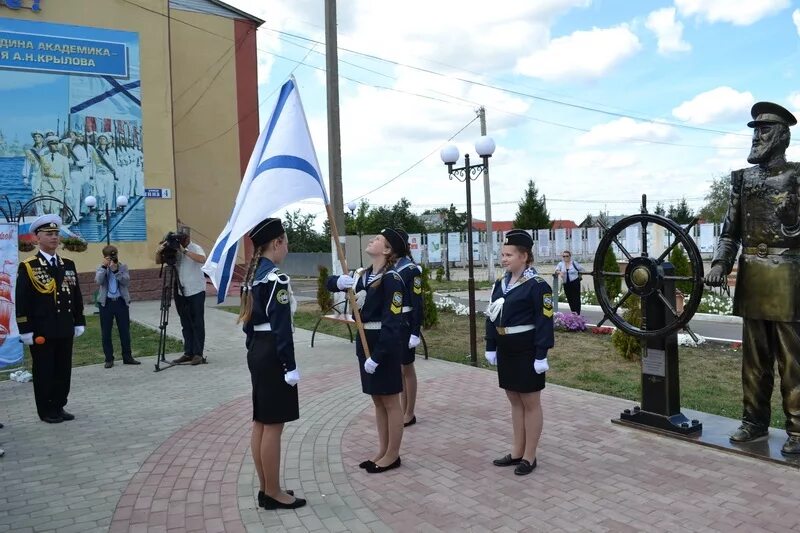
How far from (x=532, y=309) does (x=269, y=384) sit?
6.24ft

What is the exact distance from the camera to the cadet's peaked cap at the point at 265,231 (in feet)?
12.7

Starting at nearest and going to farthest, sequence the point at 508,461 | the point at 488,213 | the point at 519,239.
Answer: the point at 519,239 → the point at 508,461 → the point at 488,213

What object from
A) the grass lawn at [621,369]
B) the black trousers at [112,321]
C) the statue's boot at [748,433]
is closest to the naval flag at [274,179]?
the statue's boot at [748,433]

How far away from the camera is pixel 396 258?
4570 mm

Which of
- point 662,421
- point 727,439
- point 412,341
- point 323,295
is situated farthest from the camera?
point 323,295

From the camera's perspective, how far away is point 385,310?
430 centimetres

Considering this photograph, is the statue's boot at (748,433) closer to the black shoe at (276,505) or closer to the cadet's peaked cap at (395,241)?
the cadet's peaked cap at (395,241)

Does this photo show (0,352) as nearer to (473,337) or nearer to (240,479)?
(240,479)

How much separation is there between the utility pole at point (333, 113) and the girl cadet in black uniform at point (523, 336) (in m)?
8.66

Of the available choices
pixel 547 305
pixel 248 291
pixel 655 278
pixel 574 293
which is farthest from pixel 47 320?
pixel 574 293

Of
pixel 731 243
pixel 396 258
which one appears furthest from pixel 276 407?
pixel 731 243

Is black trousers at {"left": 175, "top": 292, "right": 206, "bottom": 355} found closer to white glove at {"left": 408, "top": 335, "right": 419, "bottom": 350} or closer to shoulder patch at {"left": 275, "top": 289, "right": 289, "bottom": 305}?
white glove at {"left": 408, "top": 335, "right": 419, "bottom": 350}

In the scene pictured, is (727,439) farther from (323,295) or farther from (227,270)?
(323,295)

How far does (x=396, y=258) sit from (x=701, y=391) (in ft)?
14.2
